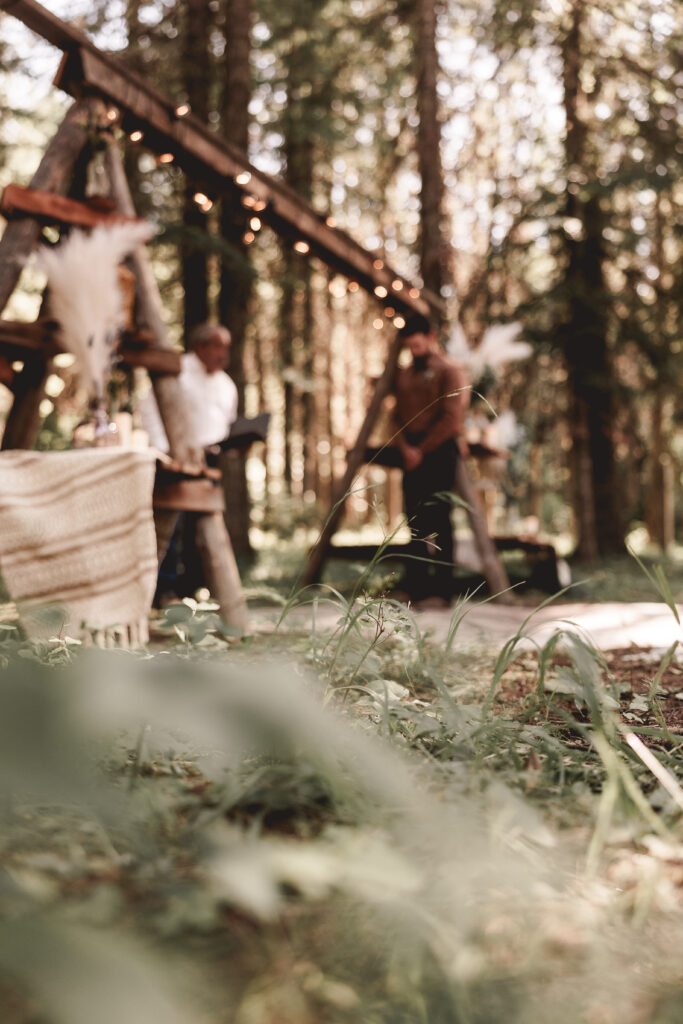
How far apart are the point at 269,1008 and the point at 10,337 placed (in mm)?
3806

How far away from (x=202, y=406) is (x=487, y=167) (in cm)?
942

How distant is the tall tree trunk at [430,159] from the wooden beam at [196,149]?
2.41m

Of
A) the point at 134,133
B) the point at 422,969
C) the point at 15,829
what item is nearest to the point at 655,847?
the point at 422,969

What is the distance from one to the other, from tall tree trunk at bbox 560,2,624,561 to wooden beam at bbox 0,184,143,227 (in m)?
7.54

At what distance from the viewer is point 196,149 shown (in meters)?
4.79

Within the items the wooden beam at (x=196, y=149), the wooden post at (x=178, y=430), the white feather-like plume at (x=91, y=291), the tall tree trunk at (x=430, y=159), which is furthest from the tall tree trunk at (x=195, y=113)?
the white feather-like plume at (x=91, y=291)

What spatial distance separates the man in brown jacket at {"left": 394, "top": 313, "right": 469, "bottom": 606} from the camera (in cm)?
620

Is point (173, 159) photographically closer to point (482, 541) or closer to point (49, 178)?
point (49, 178)

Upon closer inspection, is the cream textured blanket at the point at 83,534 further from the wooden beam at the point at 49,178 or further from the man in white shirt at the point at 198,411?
the man in white shirt at the point at 198,411

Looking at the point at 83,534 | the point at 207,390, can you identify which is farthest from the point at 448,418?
the point at 83,534

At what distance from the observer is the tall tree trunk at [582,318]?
35.0ft

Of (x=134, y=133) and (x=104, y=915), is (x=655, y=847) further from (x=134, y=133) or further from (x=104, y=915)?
(x=134, y=133)

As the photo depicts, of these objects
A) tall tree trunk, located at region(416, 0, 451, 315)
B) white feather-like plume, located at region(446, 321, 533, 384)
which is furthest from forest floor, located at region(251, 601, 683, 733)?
tall tree trunk, located at region(416, 0, 451, 315)

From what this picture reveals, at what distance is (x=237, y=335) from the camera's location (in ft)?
30.7
